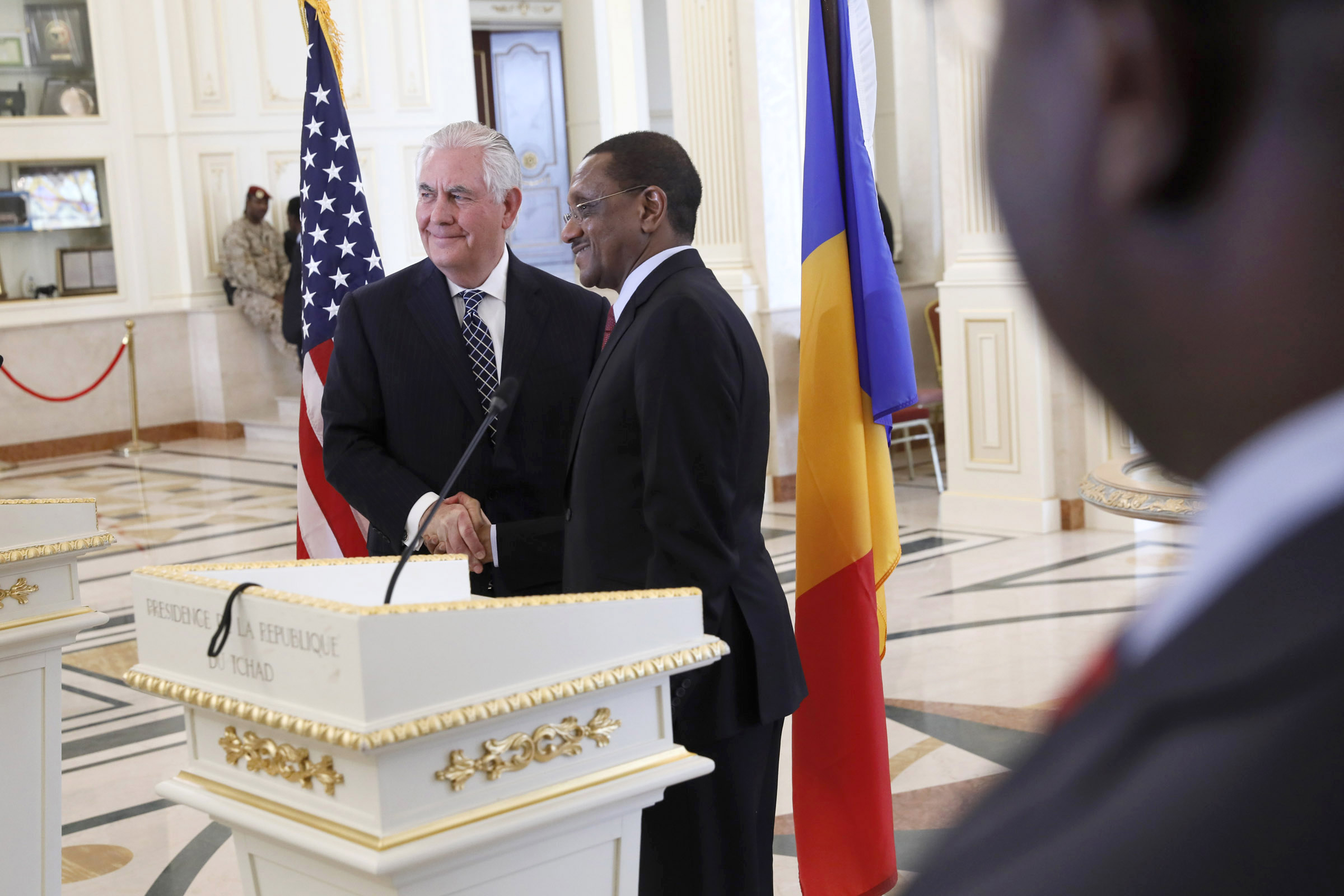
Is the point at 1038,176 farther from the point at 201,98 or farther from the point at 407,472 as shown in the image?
the point at 201,98

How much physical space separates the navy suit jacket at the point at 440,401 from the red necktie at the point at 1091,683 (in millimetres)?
2495

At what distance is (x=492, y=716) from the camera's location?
1.61 m

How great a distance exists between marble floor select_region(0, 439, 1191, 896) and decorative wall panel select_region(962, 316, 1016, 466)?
0.47 metres

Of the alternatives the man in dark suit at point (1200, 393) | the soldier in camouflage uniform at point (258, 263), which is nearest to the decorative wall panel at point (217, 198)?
the soldier in camouflage uniform at point (258, 263)

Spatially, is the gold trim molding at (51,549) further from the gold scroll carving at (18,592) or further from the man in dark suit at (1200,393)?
the man in dark suit at (1200,393)

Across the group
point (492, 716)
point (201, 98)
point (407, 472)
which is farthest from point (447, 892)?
point (201, 98)

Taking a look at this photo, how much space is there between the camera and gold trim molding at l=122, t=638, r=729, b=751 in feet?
4.96

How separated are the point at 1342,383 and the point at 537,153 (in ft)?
59.3

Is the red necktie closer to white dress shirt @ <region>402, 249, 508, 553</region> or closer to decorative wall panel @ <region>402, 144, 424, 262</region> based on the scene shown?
white dress shirt @ <region>402, 249, 508, 553</region>

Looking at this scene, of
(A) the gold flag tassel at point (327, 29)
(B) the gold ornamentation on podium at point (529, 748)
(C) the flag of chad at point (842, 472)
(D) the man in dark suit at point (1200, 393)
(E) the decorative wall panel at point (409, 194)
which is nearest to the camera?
(D) the man in dark suit at point (1200, 393)

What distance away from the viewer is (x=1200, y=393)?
37 cm

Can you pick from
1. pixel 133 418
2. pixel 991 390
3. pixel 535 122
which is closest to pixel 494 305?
pixel 991 390

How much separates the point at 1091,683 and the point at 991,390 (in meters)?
7.53

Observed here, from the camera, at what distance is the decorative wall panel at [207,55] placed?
13.9 meters
